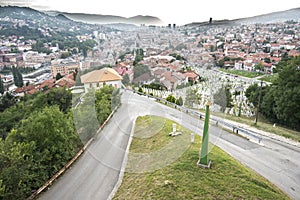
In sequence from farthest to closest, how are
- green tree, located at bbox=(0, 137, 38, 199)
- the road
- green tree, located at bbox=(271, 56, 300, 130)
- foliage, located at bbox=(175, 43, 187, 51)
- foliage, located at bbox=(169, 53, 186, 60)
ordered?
green tree, located at bbox=(271, 56, 300, 130)
green tree, located at bbox=(0, 137, 38, 199)
the road
foliage, located at bbox=(169, 53, 186, 60)
foliage, located at bbox=(175, 43, 187, 51)

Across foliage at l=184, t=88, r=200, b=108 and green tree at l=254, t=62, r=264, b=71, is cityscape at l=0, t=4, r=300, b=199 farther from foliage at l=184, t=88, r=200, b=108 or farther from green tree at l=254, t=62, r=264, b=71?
green tree at l=254, t=62, r=264, b=71

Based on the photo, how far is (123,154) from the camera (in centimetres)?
439

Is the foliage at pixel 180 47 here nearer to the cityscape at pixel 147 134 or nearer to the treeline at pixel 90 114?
the cityscape at pixel 147 134

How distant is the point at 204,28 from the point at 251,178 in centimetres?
339

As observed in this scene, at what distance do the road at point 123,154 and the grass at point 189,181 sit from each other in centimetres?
27

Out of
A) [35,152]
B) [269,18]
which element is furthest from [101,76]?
[269,18]

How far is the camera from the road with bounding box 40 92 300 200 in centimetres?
342

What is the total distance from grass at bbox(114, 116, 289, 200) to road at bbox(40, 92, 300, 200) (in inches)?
10.8

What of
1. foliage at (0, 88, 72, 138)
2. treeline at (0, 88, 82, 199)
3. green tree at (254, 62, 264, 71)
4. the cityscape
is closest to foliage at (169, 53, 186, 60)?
the cityscape

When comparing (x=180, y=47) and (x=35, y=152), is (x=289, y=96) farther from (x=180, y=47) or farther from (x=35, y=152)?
(x=35, y=152)

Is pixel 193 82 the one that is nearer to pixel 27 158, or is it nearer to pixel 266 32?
→ pixel 27 158

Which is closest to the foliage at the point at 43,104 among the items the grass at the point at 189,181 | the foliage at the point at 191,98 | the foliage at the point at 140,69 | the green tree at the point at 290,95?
the grass at the point at 189,181

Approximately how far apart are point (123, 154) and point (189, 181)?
1.41 metres

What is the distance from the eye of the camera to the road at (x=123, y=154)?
134 inches
